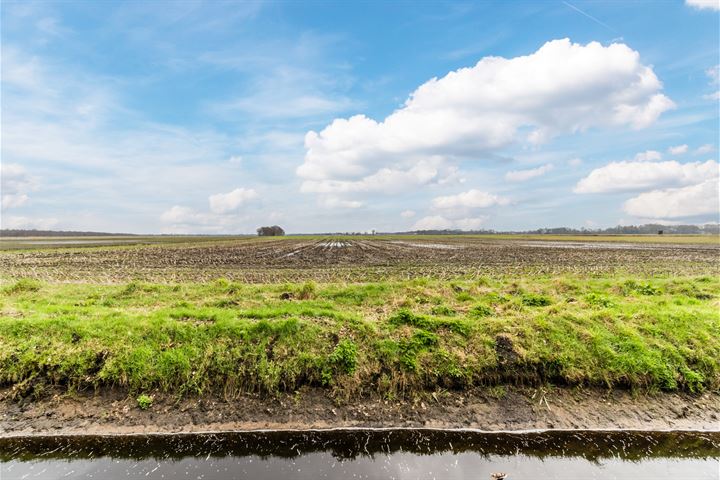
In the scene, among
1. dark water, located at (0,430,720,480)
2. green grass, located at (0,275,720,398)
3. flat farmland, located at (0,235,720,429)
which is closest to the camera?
dark water, located at (0,430,720,480)

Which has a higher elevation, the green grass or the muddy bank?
the green grass

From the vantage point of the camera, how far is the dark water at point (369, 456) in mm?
6301

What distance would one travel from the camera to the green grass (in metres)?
8.70

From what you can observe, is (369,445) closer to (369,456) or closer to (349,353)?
(369,456)

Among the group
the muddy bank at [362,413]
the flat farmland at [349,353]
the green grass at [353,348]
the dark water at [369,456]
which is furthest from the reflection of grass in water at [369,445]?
the green grass at [353,348]

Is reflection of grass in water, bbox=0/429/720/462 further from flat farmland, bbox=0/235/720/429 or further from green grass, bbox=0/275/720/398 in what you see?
green grass, bbox=0/275/720/398

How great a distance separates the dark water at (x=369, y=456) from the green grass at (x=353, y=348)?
4.75 ft

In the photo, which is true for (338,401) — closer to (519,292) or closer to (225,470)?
(225,470)

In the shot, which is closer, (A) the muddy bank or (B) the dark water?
(B) the dark water

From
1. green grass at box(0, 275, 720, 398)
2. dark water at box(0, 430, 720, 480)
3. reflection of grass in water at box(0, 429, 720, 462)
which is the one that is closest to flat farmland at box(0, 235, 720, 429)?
green grass at box(0, 275, 720, 398)

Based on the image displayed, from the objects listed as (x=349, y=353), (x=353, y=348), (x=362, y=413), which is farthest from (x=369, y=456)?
(x=353, y=348)

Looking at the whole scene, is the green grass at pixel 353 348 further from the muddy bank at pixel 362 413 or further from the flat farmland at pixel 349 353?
the muddy bank at pixel 362 413

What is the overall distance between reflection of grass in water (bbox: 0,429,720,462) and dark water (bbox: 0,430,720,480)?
20 mm

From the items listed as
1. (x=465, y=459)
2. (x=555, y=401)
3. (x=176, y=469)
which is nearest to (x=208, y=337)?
(x=176, y=469)
